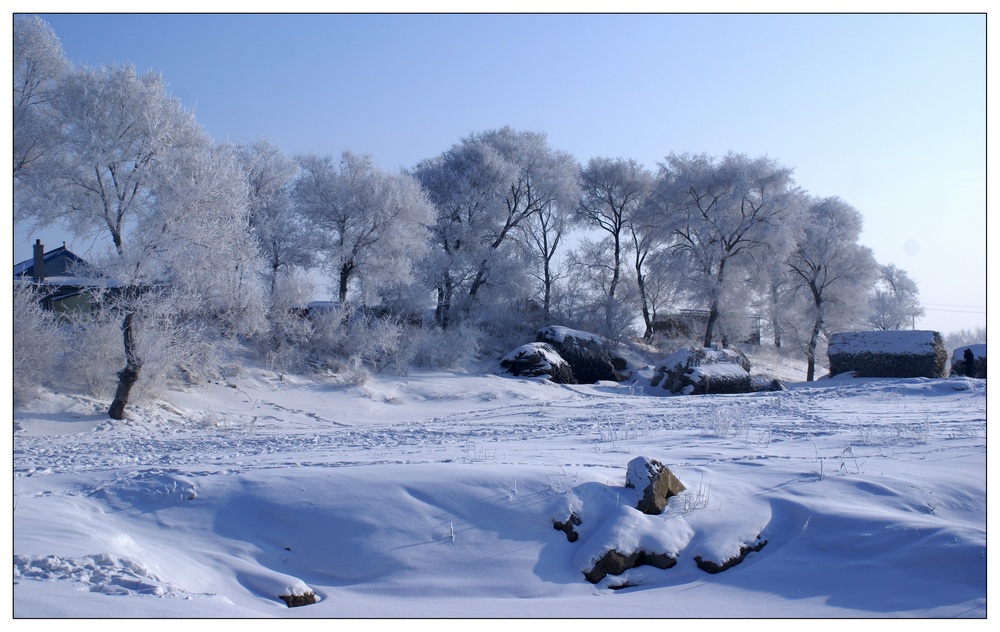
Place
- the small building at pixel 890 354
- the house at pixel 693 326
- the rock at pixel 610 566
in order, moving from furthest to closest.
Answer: the house at pixel 693 326
the small building at pixel 890 354
the rock at pixel 610 566

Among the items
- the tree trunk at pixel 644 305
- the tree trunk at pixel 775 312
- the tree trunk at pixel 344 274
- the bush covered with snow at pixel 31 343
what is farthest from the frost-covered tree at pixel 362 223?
the bush covered with snow at pixel 31 343

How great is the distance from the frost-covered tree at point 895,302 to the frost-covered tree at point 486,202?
15105 millimetres

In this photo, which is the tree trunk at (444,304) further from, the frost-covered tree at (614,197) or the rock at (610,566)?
the rock at (610,566)

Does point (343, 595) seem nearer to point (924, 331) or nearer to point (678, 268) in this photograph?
point (924, 331)

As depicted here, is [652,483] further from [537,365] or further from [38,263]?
[537,365]

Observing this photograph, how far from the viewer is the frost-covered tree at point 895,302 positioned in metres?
33.4

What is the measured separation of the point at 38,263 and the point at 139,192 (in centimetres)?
214

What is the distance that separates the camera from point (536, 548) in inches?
221

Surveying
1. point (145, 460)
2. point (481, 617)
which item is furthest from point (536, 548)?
point (145, 460)

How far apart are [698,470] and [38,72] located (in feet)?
27.8

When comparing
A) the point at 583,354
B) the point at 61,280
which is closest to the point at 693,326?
the point at 583,354

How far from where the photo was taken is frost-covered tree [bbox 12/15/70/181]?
7.04 m

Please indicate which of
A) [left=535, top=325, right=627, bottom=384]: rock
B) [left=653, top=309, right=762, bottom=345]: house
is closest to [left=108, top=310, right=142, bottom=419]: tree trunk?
[left=535, top=325, right=627, bottom=384]: rock

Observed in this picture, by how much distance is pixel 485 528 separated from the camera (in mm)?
5785
